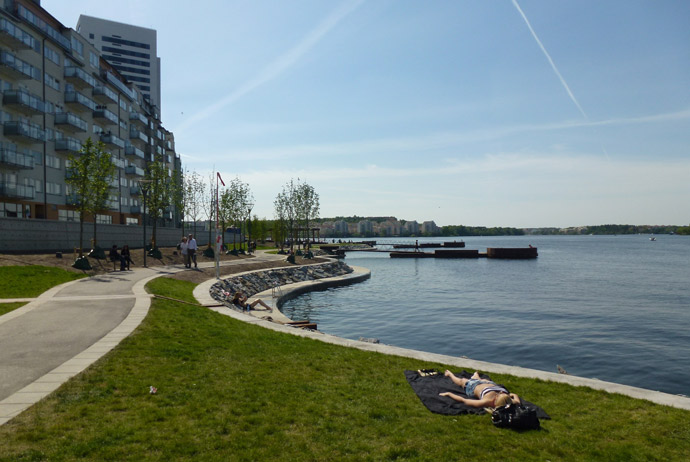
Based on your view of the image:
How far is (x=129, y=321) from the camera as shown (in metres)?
12.8

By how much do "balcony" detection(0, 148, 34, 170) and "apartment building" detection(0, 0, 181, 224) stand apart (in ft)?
0.24

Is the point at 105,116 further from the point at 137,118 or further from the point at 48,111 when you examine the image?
the point at 137,118

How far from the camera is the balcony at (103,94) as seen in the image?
2198 inches

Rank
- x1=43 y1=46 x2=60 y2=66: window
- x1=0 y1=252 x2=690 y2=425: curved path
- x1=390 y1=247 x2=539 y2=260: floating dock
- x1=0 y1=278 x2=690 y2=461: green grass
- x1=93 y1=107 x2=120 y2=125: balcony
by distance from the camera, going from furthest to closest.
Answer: x1=390 y1=247 x2=539 y2=260: floating dock
x1=93 y1=107 x2=120 y2=125: balcony
x1=43 y1=46 x2=60 y2=66: window
x1=0 y1=252 x2=690 y2=425: curved path
x1=0 y1=278 x2=690 y2=461: green grass

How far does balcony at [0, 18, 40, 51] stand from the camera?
125ft

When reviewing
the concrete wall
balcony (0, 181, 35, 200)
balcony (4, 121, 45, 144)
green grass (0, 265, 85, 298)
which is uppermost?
balcony (4, 121, 45, 144)

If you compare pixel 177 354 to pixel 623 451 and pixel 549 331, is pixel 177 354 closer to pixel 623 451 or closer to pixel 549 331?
pixel 623 451

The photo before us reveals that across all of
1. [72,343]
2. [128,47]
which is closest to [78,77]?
[72,343]

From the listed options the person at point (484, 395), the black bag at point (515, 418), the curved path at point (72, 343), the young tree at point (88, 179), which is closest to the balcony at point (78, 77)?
the young tree at point (88, 179)

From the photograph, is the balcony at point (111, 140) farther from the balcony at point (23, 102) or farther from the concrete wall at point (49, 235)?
the concrete wall at point (49, 235)

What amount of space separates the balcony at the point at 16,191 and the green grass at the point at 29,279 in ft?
62.0

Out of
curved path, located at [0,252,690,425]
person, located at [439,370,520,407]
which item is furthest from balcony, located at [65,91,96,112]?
person, located at [439,370,520,407]

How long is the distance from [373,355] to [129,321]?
6.99m

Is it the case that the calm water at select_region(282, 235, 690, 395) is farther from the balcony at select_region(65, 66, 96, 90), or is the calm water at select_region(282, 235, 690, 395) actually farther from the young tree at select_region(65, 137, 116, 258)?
the balcony at select_region(65, 66, 96, 90)
